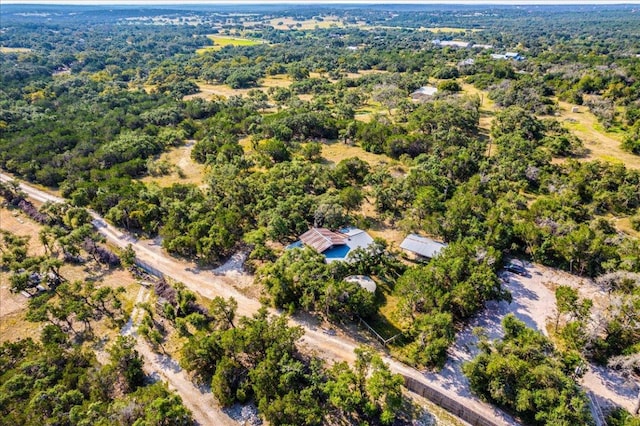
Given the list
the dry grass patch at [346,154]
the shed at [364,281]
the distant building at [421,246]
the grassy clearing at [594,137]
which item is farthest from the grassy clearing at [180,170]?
the grassy clearing at [594,137]

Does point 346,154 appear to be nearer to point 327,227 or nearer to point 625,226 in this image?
point 327,227

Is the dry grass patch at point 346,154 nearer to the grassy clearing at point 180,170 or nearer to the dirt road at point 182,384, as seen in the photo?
the grassy clearing at point 180,170

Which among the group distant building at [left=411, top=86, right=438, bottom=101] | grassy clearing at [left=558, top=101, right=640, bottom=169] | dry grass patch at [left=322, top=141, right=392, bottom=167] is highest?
distant building at [left=411, top=86, right=438, bottom=101]

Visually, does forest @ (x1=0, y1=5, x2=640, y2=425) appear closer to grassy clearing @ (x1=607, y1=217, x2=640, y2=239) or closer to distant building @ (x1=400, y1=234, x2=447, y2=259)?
grassy clearing @ (x1=607, y1=217, x2=640, y2=239)

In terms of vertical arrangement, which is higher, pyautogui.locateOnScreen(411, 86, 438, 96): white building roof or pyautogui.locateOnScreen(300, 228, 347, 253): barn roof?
pyautogui.locateOnScreen(411, 86, 438, 96): white building roof

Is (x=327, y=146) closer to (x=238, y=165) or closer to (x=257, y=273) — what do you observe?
(x=238, y=165)

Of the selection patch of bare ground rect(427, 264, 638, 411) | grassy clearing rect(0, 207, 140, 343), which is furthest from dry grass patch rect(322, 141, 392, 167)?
grassy clearing rect(0, 207, 140, 343)
